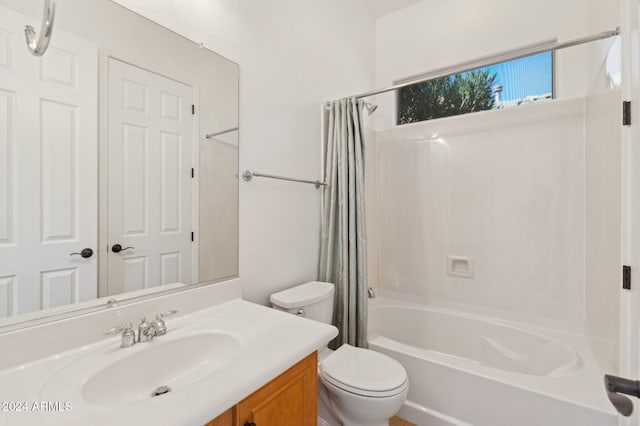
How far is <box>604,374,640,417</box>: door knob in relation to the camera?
1.82 feet

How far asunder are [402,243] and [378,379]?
134 centimetres

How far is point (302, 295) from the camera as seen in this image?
157 cm

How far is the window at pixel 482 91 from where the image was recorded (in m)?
2.09

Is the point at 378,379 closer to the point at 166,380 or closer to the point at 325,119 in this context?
the point at 166,380

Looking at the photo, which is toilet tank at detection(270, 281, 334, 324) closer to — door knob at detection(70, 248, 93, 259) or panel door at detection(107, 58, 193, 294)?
panel door at detection(107, 58, 193, 294)

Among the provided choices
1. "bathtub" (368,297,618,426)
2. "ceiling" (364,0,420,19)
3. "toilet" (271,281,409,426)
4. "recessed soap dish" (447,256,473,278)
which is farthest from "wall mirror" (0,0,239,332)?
"ceiling" (364,0,420,19)

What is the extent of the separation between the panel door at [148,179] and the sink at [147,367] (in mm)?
255

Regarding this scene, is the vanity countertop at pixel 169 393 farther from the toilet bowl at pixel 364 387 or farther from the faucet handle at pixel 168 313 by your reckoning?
the toilet bowl at pixel 364 387

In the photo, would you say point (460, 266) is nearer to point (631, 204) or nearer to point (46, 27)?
point (631, 204)

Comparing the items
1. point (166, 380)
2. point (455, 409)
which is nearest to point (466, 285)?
point (455, 409)

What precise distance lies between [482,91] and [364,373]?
223 cm

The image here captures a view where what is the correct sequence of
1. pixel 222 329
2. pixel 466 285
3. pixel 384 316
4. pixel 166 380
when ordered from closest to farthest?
pixel 166 380, pixel 222 329, pixel 466 285, pixel 384 316

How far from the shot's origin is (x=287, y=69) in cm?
173

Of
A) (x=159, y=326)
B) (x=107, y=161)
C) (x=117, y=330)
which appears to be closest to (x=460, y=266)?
(x=159, y=326)
